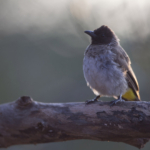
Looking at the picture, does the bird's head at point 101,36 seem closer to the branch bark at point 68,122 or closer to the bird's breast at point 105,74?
the bird's breast at point 105,74

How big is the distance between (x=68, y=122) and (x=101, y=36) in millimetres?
2366

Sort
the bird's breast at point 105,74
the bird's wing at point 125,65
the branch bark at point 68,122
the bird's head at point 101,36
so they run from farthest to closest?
the bird's head at point 101,36 < the bird's wing at point 125,65 < the bird's breast at point 105,74 < the branch bark at point 68,122

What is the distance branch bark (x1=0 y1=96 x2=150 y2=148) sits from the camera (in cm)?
329

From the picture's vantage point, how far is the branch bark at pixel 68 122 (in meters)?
3.29

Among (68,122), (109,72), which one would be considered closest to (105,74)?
(109,72)

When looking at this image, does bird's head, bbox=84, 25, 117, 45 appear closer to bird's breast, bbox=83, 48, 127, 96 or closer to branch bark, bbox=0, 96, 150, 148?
bird's breast, bbox=83, 48, 127, 96

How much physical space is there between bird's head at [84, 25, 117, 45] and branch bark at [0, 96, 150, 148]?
6.11 ft

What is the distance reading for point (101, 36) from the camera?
5.28 meters

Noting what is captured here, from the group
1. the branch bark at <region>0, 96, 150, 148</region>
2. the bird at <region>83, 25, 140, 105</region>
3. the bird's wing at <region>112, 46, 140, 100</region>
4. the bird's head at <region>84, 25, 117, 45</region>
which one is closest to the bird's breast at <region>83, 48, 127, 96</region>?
the bird at <region>83, 25, 140, 105</region>

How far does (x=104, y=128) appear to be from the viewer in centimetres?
346

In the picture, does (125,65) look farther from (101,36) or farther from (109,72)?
(101,36)

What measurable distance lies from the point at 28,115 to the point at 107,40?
8.34 ft

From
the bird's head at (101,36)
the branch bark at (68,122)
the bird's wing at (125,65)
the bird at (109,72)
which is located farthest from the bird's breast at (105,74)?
the branch bark at (68,122)

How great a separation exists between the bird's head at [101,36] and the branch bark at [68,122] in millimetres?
1862
